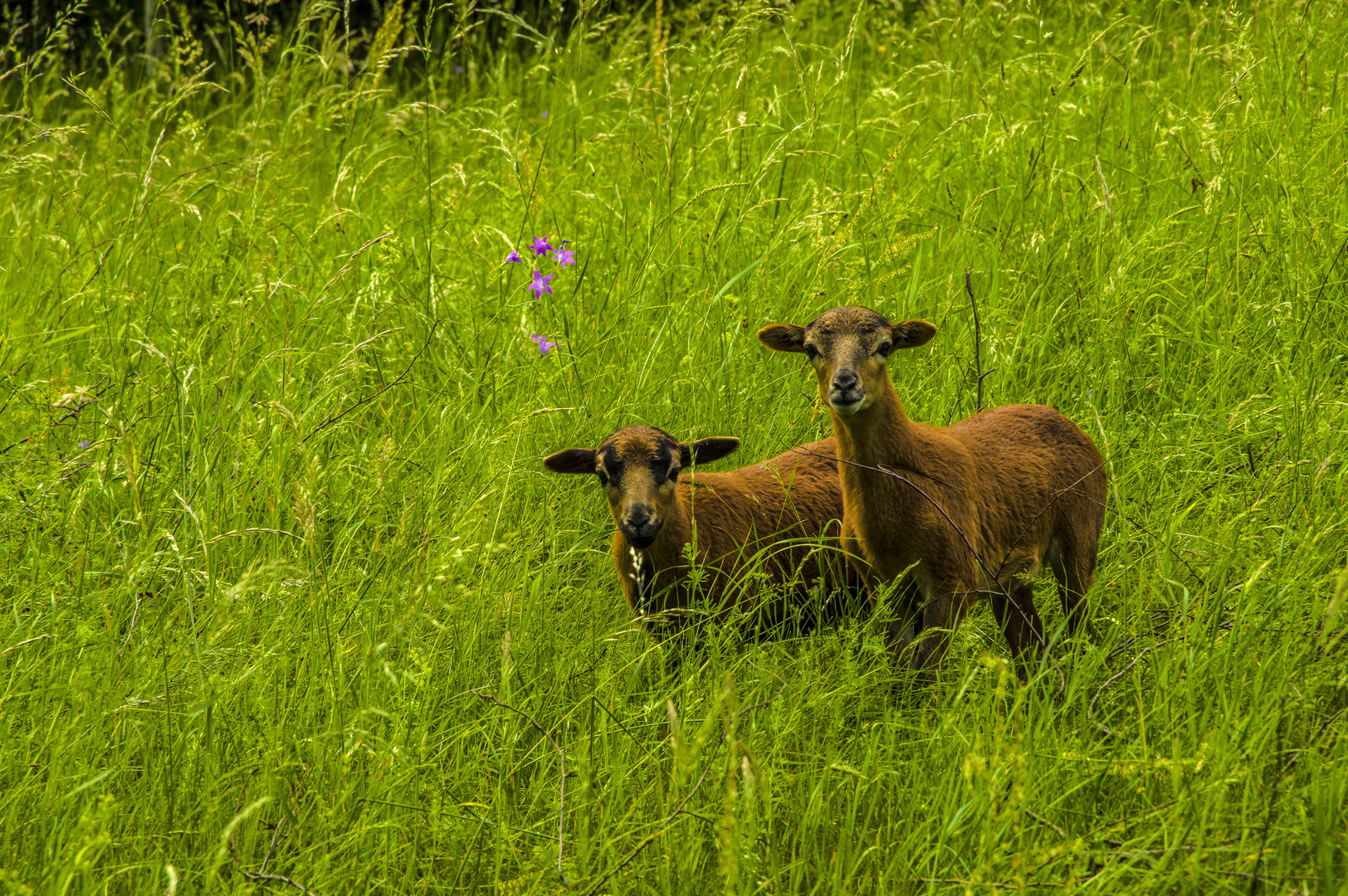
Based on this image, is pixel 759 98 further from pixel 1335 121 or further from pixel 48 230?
pixel 48 230

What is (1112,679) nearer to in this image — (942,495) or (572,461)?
(942,495)

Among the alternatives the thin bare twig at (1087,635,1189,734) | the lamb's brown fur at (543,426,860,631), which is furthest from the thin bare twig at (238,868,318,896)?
the thin bare twig at (1087,635,1189,734)

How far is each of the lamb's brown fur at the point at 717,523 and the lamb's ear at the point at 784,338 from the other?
14.2 inches

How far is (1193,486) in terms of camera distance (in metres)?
3.93

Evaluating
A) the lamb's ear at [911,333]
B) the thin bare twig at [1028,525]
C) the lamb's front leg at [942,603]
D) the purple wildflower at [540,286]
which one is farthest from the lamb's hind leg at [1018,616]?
the purple wildflower at [540,286]

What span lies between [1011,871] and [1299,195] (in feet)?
12.0

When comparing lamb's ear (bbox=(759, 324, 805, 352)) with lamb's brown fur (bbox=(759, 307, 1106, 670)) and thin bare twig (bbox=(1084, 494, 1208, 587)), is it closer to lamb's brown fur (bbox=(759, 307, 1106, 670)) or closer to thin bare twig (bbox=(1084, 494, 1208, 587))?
lamb's brown fur (bbox=(759, 307, 1106, 670))

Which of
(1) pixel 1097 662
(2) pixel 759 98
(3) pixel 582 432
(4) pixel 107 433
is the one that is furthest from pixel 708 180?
(1) pixel 1097 662

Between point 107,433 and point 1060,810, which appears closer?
point 1060,810

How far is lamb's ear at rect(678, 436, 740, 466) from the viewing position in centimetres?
394

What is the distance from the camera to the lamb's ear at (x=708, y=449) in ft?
12.9

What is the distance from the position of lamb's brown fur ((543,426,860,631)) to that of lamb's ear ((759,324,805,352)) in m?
0.36

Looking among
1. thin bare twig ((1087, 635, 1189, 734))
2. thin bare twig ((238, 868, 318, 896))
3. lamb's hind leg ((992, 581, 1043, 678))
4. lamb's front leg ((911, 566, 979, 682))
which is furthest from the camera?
lamb's hind leg ((992, 581, 1043, 678))

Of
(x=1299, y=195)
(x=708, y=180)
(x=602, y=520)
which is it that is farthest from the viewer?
(x=708, y=180)
